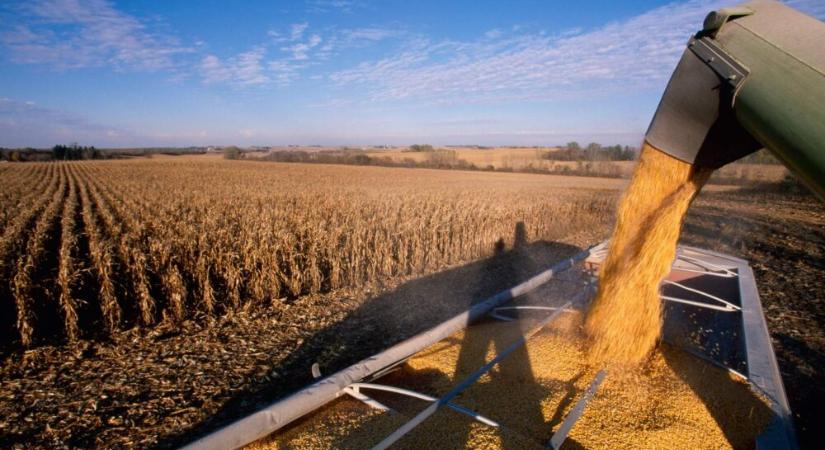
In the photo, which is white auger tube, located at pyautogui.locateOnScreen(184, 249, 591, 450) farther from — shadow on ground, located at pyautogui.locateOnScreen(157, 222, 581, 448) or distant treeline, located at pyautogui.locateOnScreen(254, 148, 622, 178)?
distant treeline, located at pyautogui.locateOnScreen(254, 148, 622, 178)

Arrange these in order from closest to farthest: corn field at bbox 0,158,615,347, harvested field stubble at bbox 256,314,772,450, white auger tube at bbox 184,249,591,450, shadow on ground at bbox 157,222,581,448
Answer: white auger tube at bbox 184,249,591,450 < harvested field stubble at bbox 256,314,772,450 < shadow on ground at bbox 157,222,581,448 < corn field at bbox 0,158,615,347

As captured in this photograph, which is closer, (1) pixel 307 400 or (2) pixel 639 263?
(1) pixel 307 400

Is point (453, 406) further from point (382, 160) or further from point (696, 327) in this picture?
point (382, 160)

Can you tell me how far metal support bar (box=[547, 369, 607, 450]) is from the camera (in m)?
2.04

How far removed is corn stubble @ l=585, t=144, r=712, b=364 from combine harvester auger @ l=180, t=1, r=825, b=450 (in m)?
0.29

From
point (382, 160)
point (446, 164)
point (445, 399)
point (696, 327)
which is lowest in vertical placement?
point (696, 327)

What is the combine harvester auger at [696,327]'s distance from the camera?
133cm

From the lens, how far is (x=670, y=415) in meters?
2.52

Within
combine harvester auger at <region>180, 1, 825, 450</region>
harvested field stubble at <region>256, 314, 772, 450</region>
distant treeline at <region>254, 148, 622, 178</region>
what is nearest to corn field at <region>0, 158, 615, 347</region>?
combine harvester auger at <region>180, 1, 825, 450</region>

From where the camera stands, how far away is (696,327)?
4.38 meters

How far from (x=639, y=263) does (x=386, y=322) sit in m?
3.24

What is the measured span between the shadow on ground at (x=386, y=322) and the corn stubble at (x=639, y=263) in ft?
2.40

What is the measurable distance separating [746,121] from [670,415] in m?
1.92

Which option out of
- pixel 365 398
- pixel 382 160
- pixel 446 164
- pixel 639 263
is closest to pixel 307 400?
pixel 365 398
